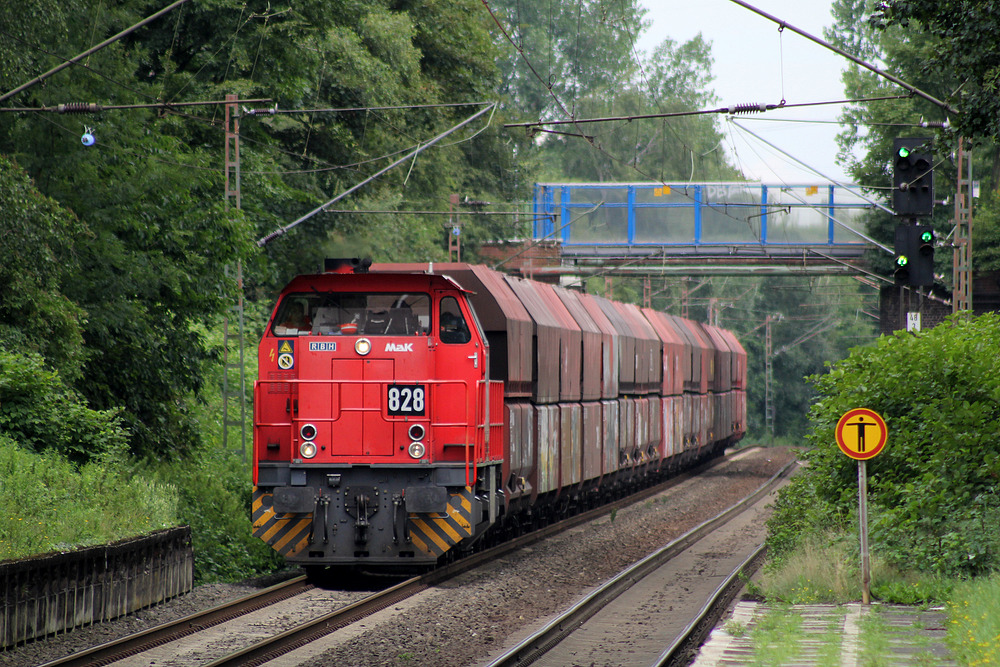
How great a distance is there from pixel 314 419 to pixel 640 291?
71.6 m

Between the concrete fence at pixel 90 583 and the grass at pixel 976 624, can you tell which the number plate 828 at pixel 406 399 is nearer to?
the concrete fence at pixel 90 583

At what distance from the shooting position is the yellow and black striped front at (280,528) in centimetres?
1362

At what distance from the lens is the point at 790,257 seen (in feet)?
128

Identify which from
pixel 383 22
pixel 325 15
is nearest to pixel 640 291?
pixel 383 22

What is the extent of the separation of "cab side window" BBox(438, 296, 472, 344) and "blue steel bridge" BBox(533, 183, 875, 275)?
24875mm

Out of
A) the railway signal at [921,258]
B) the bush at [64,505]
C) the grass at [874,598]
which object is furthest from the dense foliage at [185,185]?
the grass at [874,598]

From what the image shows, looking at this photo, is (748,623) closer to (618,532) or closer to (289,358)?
(289,358)

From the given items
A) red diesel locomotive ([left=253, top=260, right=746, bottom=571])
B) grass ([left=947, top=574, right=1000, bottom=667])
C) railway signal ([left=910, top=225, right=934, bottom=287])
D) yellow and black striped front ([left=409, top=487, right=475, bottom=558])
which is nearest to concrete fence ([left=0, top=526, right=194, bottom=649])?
red diesel locomotive ([left=253, top=260, right=746, bottom=571])

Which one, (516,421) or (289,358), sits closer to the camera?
(289,358)

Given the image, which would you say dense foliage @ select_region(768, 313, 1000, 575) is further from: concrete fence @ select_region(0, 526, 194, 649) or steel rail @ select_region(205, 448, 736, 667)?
concrete fence @ select_region(0, 526, 194, 649)

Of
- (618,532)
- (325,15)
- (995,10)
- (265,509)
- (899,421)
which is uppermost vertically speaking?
(325,15)

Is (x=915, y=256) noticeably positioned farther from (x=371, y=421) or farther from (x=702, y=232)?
(x=702, y=232)

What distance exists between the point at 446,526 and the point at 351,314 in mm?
2755

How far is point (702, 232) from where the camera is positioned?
4050cm
